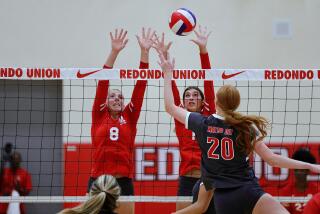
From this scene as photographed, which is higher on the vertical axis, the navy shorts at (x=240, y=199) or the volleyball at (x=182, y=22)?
the volleyball at (x=182, y=22)

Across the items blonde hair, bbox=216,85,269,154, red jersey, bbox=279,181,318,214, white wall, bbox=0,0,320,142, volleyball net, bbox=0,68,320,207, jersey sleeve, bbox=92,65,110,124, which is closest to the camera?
blonde hair, bbox=216,85,269,154

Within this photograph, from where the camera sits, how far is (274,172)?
11.2 metres

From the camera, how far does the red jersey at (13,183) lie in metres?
10.6

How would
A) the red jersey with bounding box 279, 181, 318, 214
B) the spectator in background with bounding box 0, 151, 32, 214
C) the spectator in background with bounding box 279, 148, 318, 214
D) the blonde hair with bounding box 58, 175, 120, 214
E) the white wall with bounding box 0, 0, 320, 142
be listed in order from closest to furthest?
the blonde hair with bounding box 58, 175, 120, 214, the red jersey with bounding box 279, 181, 318, 214, the spectator in background with bounding box 279, 148, 318, 214, the spectator in background with bounding box 0, 151, 32, 214, the white wall with bounding box 0, 0, 320, 142

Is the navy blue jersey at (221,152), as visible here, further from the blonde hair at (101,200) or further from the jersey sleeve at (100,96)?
the jersey sleeve at (100,96)

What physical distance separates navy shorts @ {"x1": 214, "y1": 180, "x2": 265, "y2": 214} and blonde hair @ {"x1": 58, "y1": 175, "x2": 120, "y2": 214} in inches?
60.5

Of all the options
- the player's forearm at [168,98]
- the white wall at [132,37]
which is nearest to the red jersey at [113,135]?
the player's forearm at [168,98]

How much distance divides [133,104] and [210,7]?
4.51m

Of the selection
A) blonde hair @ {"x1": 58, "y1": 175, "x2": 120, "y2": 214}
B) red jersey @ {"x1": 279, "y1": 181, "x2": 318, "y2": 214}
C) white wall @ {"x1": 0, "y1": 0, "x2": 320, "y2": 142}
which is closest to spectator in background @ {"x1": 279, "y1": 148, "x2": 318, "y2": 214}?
red jersey @ {"x1": 279, "y1": 181, "x2": 318, "y2": 214}

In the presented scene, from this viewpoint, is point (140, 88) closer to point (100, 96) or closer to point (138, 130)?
point (100, 96)

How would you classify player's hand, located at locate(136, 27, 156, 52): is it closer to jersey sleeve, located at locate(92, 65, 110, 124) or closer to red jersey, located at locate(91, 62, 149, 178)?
red jersey, located at locate(91, 62, 149, 178)

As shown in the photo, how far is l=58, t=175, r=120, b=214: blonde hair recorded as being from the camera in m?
3.62

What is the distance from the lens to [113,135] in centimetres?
703

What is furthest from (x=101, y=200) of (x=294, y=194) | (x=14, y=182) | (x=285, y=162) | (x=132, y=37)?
(x=132, y=37)
